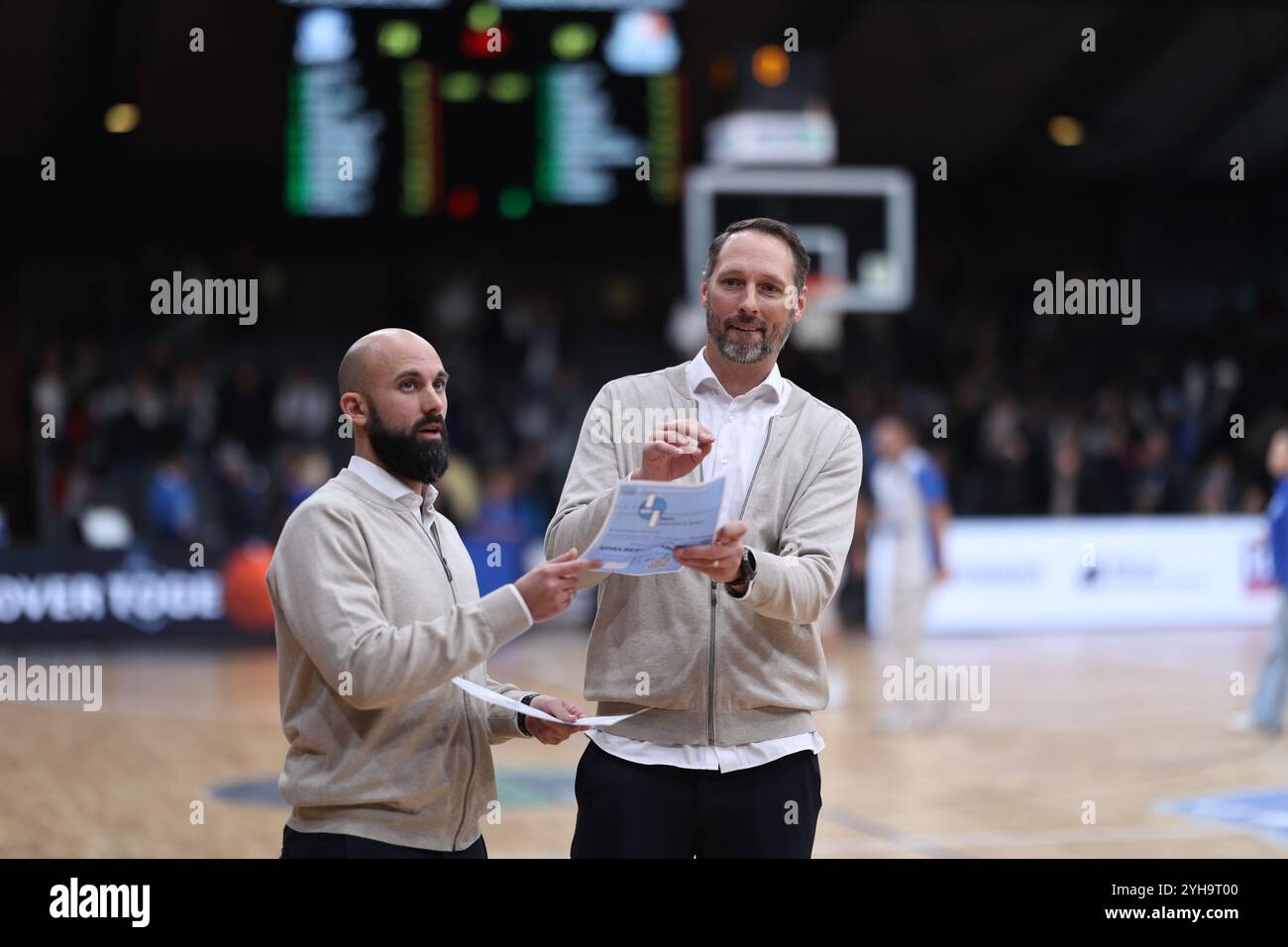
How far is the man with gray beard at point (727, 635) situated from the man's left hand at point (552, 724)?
0.19 feet

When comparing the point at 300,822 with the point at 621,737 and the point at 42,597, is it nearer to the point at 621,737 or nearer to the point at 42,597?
the point at 621,737

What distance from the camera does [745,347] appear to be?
3.28 metres

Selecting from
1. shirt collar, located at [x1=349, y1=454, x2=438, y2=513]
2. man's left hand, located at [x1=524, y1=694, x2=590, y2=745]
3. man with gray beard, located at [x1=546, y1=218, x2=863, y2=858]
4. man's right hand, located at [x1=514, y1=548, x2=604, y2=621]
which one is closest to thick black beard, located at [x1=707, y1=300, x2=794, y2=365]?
man with gray beard, located at [x1=546, y1=218, x2=863, y2=858]

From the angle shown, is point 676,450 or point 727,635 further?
point 727,635

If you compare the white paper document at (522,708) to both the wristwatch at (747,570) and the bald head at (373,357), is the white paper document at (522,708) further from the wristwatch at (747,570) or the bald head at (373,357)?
the bald head at (373,357)

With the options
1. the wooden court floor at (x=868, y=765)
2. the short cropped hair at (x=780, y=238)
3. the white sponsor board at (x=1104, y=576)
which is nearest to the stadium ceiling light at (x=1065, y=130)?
the white sponsor board at (x=1104, y=576)

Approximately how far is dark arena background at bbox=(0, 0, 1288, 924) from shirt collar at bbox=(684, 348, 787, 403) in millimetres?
3813

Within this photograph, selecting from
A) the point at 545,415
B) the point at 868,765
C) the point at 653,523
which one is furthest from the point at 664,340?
the point at 653,523

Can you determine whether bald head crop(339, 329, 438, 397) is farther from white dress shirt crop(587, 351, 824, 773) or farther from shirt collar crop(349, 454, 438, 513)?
white dress shirt crop(587, 351, 824, 773)

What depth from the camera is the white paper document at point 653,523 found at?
2.83 m

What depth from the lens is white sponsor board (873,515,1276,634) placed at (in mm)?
16500

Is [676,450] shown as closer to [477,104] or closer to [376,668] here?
[376,668]

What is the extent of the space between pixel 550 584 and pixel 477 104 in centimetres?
1269
